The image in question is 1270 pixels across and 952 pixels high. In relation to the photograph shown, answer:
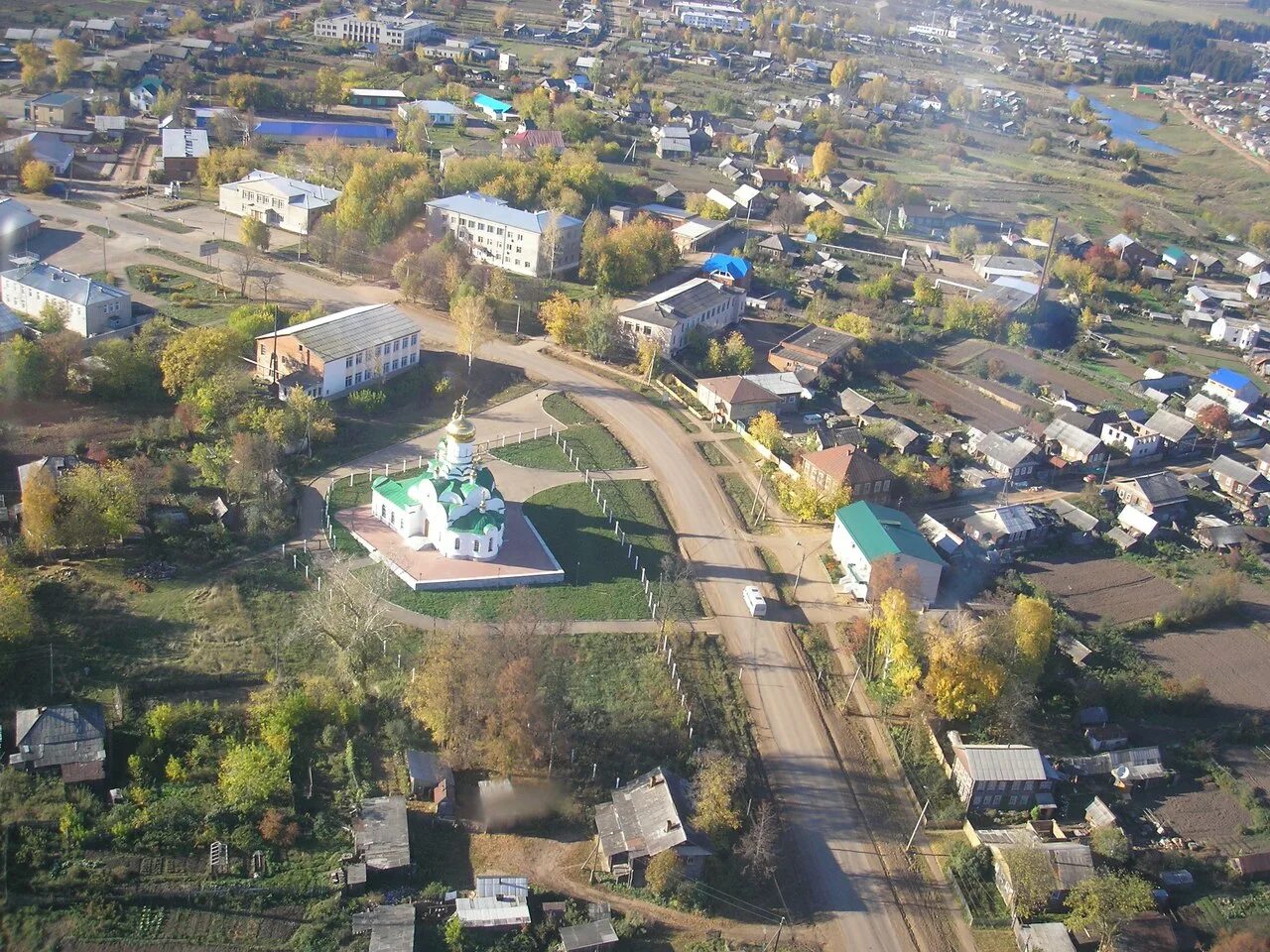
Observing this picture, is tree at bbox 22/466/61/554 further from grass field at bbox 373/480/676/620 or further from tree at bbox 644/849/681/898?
tree at bbox 644/849/681/898

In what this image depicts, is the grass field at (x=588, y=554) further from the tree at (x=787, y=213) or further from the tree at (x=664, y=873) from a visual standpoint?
the tree at (x=787, y=213)

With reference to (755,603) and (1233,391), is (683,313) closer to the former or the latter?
(755,603)

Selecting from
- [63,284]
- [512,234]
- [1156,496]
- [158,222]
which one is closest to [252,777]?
[63,284]

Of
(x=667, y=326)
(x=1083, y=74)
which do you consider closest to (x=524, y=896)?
(x=667, y=326)

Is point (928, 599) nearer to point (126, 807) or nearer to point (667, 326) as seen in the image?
point (667, 326)

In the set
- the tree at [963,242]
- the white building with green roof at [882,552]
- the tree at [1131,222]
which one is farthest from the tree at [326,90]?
the white building with green roof at [882,552]

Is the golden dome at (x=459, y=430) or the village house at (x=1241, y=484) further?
the village house at (x=1241, y=484)

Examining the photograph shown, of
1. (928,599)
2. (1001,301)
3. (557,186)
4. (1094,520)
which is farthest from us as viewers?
(557,186)
